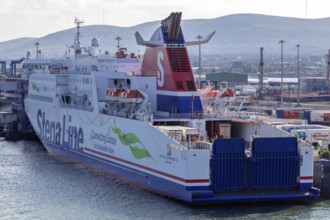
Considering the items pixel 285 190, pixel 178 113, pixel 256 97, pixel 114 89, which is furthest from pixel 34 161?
pixel 256 97

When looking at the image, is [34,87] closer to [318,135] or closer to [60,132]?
[60,132]

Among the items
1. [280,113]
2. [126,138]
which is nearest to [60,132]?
[126,138]

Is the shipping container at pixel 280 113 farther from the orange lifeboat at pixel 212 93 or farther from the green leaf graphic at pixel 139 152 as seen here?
the green leaf graphic at pixel 139 152

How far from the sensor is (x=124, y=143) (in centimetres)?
3328

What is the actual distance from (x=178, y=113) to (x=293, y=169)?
7.00m

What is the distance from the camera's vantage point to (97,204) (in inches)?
1160

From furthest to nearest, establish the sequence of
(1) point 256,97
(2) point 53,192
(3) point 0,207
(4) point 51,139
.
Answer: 1. (1) point 256,97
2. (4) point 51,139
3. (2) point 53,192
4. (3) point 0,207

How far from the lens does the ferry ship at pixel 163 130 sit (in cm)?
2852

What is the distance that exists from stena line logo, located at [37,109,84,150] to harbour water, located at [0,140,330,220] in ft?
10.4

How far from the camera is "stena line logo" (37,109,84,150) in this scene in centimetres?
3988

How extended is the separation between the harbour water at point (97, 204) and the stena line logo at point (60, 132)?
316cm

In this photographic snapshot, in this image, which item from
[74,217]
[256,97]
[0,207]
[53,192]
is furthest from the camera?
[256,97]

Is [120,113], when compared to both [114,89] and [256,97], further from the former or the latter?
[256,97]

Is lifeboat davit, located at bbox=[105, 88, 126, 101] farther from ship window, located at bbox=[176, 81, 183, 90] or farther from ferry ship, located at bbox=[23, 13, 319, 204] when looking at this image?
ship window, located at bbox=[176, 81, 183, 90]
